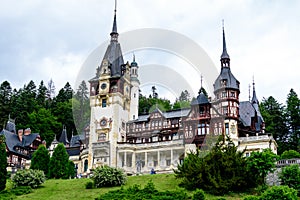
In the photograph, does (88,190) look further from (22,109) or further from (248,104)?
(22,109)

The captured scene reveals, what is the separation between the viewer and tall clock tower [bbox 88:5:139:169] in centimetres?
6069

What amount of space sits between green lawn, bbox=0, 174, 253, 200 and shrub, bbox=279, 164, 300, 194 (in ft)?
12.0

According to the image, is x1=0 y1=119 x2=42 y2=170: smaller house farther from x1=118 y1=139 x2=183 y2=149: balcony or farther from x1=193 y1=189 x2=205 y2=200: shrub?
x1=193 y1=189 x2=205 y2=200: shrub

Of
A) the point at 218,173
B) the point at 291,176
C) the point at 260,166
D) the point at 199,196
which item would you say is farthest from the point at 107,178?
the point at 291,176

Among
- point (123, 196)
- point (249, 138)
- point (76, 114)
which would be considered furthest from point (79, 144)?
point (123, 196)

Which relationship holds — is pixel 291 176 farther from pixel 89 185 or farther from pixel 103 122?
pixel 103 122

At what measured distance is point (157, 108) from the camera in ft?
209

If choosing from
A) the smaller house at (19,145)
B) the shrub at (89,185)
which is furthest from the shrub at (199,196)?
the smaller house at (19,145)

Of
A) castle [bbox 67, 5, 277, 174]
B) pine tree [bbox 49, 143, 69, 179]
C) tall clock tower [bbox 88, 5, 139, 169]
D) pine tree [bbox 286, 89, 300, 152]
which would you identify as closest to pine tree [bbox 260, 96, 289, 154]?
pine tree [bbox 286, 89, 300, 152]

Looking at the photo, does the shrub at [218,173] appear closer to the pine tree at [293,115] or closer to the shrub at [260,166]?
the shrub at [260,166]

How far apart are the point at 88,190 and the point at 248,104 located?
28.4m

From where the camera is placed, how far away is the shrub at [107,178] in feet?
137

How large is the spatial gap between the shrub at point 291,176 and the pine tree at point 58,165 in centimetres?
2519

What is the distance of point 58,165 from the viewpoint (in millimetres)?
51031
